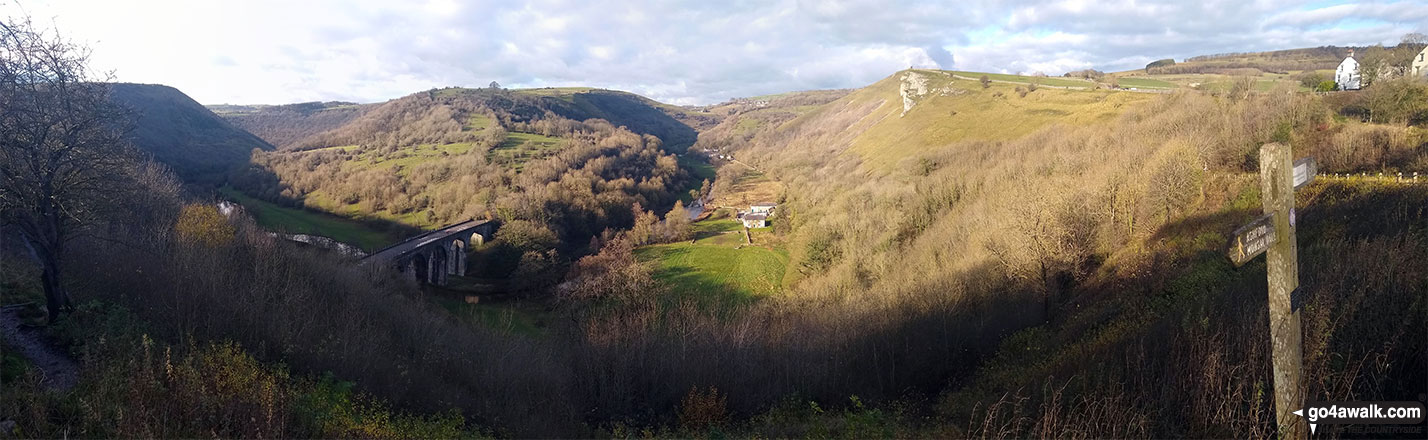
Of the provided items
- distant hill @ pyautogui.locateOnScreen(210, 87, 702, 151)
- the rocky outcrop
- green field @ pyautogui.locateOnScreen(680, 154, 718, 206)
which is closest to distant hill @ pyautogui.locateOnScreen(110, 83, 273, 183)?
distant hill @ pyautogui.locateOnScreen(210, 87, 702, 151)

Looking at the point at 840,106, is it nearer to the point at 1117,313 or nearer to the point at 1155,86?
the point at 1155,86

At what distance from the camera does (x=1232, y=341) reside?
25.2 ft

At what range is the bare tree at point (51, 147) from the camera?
970 centimetres

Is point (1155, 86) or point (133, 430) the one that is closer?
point (133, 430)

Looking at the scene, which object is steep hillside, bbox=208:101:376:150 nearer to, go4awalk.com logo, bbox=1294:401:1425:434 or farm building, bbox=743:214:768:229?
farm building, bbox=743:214:768:229

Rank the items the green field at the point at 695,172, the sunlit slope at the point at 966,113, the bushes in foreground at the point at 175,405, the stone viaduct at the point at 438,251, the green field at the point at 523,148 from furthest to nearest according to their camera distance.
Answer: the green field at the point at 695,172 → the green field at the point at 523,148 → the sunlit slope at the point at 966,113 → the stone viaduct at the point at 438,251 → the bushes in foreground at the point at 175,405

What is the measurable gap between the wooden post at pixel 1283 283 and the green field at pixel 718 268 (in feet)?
101

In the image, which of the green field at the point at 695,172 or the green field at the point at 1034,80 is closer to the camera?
the green field at the point at 1034,80

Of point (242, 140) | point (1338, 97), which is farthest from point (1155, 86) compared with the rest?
point (242, 140)

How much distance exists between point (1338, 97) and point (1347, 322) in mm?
38644

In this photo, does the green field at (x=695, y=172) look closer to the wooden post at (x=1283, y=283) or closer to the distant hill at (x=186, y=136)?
the distant hill at (x=186, y=136)

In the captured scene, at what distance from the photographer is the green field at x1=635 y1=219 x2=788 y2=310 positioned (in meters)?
39.8

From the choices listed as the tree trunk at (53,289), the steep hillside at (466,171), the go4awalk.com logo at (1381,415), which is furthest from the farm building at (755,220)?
the go4awalk.com logo at (1381,415)

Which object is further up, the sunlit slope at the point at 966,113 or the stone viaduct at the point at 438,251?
the sunlit slope at the point at 966,113
